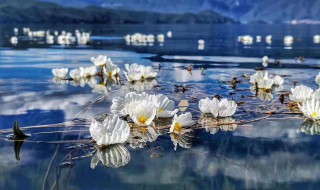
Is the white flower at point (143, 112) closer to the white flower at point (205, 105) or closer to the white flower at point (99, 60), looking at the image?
the white flower at point (205, 105)

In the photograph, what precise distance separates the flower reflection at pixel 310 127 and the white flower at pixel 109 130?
2.26 m

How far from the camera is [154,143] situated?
18.2ft

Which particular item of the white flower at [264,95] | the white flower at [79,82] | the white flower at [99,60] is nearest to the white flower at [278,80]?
the white flower at [264,95]

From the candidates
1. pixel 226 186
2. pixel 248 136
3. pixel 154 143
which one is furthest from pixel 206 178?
pixel 248 136

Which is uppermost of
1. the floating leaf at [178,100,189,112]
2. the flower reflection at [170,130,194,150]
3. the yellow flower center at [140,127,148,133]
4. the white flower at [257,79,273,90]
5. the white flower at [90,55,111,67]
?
the white flower at [90,55,111,67]

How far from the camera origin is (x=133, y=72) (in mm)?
10508

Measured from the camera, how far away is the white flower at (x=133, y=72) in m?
10.5

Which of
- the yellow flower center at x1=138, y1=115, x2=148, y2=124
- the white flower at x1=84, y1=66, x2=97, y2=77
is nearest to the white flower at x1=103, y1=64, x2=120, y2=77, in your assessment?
the white flower at x1=84, y1=66, x2=97, y2=77

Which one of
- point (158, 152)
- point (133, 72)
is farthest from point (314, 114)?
point (133, 72)

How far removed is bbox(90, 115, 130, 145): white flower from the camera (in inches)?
205

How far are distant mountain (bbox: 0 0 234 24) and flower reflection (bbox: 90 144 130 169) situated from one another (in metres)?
148

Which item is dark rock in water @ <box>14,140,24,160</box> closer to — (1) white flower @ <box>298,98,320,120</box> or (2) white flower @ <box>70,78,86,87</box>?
(1) white flower @ <box>298,98,320,120</box>

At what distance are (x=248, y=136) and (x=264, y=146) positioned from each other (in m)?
0.43

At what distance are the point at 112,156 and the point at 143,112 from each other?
1053 mm
